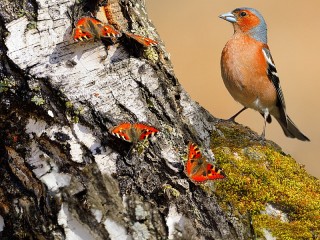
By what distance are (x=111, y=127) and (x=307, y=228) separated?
1416 millimetres

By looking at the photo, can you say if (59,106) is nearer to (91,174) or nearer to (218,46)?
(91,174)

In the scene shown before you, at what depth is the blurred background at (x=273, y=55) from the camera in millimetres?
11594

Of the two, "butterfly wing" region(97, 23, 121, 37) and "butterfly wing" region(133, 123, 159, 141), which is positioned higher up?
"butterfly wing" region(97, 23, 121, 37)

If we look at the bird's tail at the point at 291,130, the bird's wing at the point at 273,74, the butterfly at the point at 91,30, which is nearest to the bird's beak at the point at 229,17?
the bird's wing at the point at 273,74

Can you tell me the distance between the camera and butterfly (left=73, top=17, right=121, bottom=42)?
159 inches

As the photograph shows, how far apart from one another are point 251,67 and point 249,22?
2.52 ft

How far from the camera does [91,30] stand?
13.3 feet

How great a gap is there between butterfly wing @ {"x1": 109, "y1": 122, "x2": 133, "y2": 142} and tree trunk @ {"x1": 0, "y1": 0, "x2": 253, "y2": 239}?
0.26ft

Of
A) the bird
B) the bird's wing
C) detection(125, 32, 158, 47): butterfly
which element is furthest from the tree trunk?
the bird's wing

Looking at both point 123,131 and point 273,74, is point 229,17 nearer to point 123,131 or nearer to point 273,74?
point 273,74

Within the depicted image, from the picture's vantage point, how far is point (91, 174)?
3.94 metres

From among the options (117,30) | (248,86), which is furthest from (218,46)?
(117,30)

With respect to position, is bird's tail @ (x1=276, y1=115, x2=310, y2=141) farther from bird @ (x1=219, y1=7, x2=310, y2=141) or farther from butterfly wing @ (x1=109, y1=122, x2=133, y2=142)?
butterfly wing @ (x1=109, y1=122, x2=133, y2=142)

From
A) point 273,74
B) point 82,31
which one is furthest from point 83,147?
point 273,74
